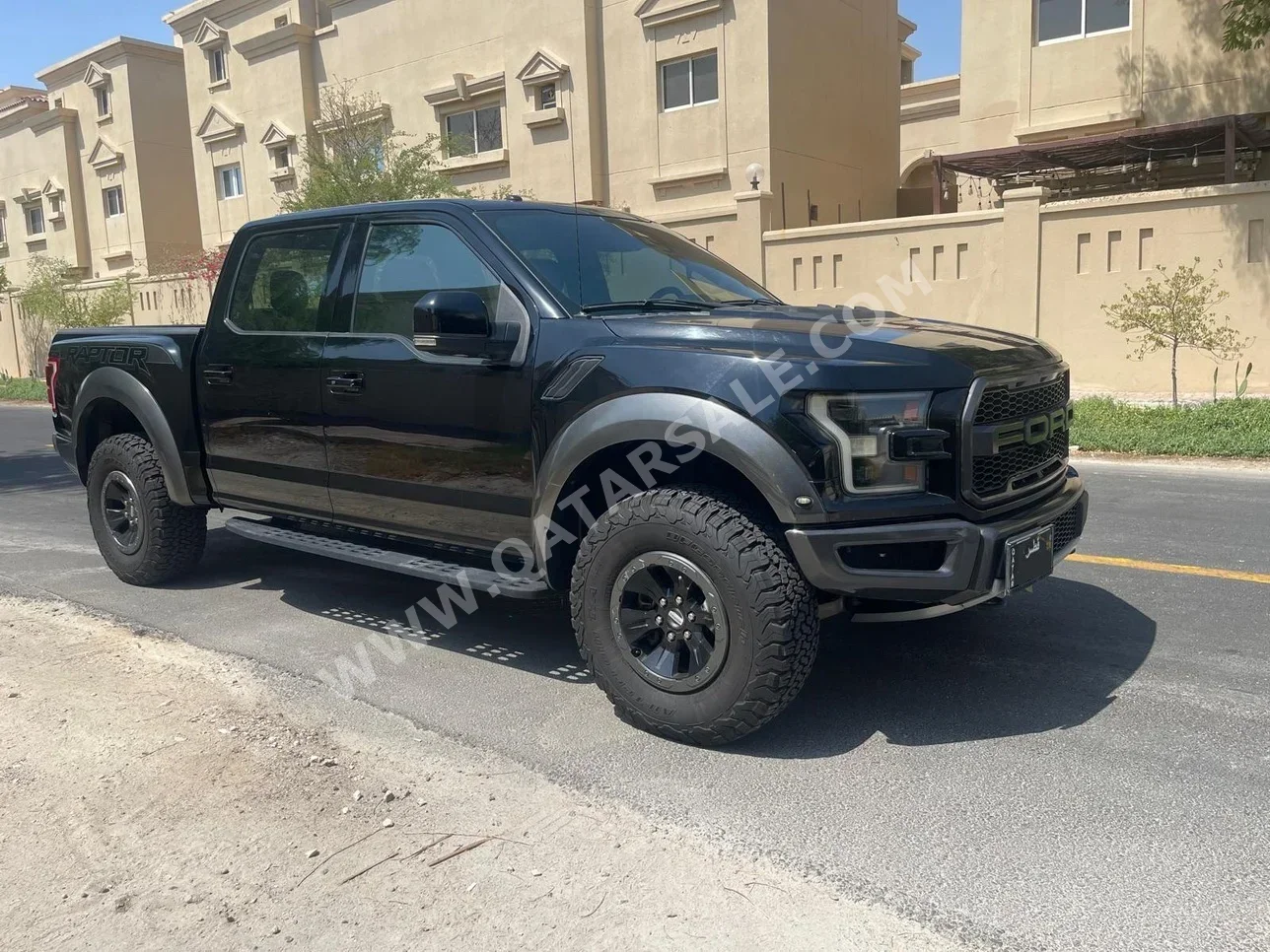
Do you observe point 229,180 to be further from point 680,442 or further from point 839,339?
point 839,339

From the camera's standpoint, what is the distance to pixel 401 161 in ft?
70.2

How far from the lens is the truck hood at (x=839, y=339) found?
3.48m

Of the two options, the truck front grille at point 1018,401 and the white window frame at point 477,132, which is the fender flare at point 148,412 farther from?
the white window frame at point 477,132

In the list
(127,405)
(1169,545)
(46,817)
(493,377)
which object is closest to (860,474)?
(493,377)

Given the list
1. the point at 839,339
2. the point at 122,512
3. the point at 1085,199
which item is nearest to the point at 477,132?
the point at 1085,199

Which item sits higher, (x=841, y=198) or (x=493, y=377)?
(x=841, y=198)

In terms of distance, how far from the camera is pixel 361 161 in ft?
70.7

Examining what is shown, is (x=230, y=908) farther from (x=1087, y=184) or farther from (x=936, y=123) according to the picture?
(x=936, y=123)

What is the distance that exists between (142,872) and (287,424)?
2482 mm

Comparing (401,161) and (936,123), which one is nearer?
(401,161)

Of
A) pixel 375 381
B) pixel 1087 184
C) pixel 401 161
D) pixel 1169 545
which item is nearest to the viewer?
pixel 375 381

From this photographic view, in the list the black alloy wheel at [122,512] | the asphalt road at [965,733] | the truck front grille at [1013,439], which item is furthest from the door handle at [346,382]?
the truck front grille at [1013,439]

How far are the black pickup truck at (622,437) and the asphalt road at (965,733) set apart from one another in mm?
364

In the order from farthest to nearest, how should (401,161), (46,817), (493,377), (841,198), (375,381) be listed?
(841,198), (401,161), (375,381), (493,377), (46,817)
